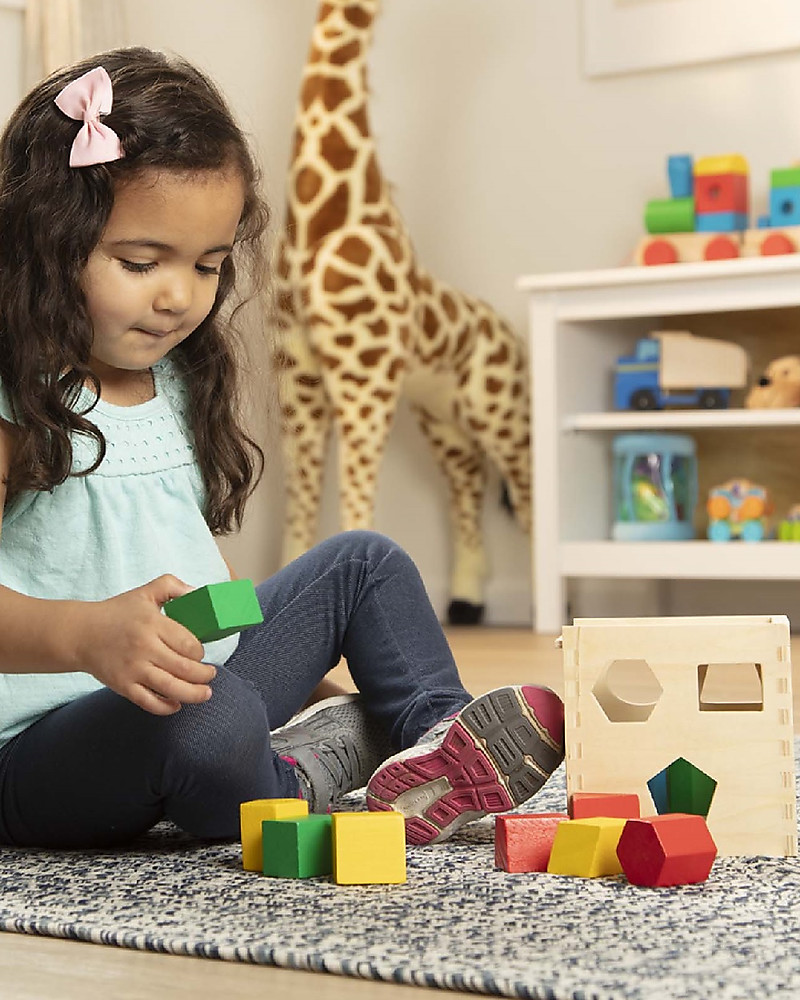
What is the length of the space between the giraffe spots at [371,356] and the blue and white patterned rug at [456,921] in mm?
1632

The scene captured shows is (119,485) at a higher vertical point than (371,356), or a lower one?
lower

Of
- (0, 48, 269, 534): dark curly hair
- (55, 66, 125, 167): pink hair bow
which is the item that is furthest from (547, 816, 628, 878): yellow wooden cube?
(55, 66, 125, 167): pink hair bow

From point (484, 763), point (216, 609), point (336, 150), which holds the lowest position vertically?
point (484, 763)

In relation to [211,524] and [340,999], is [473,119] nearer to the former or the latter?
[211,524]

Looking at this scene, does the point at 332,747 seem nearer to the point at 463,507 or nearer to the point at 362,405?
the point at 362,405

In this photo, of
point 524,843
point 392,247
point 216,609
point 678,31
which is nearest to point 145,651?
point 216,609

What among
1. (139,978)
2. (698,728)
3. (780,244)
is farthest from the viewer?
(780,244)

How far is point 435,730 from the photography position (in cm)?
103

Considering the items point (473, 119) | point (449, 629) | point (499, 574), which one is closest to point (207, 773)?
point (449, 629)

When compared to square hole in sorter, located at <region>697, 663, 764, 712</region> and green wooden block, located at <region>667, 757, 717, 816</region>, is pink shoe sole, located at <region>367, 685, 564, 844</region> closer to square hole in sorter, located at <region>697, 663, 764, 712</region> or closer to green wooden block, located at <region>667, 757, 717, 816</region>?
green wooden block, located at <region>667, 757, 717, 816</region>

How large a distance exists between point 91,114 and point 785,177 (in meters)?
1.71

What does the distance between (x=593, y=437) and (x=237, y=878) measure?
179 cm

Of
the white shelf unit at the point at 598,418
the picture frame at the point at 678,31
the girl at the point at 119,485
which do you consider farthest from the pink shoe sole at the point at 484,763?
the picture frame at the point at 678,31

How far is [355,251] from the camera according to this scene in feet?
8.14
